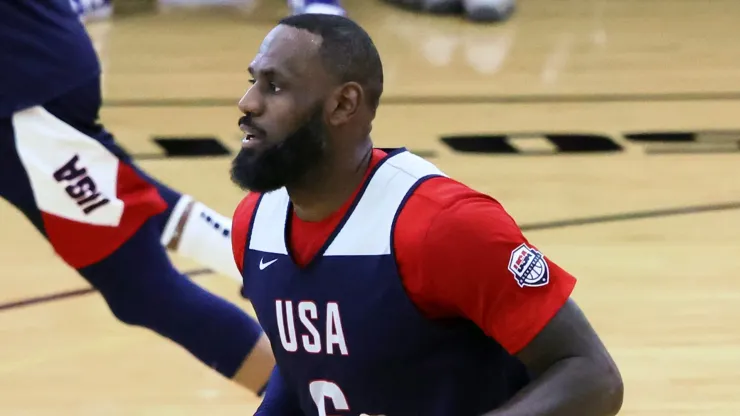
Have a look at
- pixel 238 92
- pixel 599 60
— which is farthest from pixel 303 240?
pixel 599 60

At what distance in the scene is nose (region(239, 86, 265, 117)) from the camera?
3.73 feet

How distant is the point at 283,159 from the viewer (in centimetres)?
113

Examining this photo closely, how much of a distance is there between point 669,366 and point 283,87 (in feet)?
4.41

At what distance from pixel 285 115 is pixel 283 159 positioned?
5cm

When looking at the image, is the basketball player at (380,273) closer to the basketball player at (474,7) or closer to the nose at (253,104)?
the nose at (253,104)

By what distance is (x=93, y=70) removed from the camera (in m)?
1.76

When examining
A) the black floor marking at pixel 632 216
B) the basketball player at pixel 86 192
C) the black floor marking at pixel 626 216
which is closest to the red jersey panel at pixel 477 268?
the basketball player at pixel 86 192

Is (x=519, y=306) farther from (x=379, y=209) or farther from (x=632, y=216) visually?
(x=632, y=216)

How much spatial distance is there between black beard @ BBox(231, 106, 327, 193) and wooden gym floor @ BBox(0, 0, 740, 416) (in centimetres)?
101

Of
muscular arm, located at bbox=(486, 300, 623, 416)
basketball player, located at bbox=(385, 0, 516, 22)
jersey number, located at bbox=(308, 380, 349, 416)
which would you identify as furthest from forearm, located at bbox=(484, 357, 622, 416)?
A: basketball player, located at bbox=(385, 0, 516, 22)

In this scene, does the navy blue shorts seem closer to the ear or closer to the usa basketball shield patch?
the ear

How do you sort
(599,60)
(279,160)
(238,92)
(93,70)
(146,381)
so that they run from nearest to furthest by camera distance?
(279,160), (93,70), (146,381), (238,92), (599,60)

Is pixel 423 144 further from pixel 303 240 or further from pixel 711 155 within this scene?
pixel 303 240

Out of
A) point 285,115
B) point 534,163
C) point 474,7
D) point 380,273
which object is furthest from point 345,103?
point 474,7
